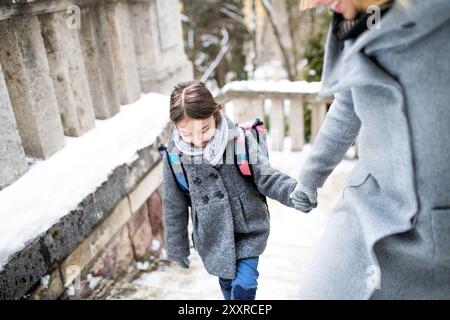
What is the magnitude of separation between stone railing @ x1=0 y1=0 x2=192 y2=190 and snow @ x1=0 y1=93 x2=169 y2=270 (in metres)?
0.08

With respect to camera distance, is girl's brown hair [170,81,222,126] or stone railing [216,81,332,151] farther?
stone railing [216,81,332,151]

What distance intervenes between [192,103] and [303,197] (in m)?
0.56

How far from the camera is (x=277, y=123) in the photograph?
4.98m

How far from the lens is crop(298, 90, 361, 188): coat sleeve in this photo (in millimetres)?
1580

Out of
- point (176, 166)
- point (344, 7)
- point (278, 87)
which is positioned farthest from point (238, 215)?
point (278, 87)

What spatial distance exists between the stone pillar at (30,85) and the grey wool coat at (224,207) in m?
0.93

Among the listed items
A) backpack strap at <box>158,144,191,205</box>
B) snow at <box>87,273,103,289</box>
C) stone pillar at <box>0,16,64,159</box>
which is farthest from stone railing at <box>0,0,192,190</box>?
backpack strap at <box>158,144,191,205</box>

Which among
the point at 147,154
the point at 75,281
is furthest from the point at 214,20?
the point at 75,281

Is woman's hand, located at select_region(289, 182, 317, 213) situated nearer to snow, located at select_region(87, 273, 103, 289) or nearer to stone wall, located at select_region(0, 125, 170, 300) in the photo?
stone wall, located at select_region(0, 125, 170, 300)

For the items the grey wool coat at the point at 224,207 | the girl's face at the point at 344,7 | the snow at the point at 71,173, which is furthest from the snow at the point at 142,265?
the girl's face at the point at 344,7

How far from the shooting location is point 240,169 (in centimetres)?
194

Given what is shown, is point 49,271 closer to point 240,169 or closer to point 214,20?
point 240,169

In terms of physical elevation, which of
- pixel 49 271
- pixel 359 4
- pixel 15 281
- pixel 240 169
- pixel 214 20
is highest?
pixel 359 4
